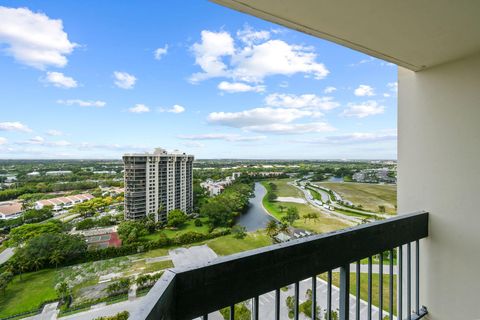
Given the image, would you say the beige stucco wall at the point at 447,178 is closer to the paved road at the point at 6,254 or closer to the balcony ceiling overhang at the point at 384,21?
the balcony ceiling overhang at the point at 384,21

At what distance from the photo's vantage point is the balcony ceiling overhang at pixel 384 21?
78 cm

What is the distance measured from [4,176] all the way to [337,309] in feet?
6.98

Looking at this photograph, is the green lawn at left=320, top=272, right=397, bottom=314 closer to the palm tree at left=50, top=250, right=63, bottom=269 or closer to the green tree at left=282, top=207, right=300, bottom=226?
the green tree at left=282, top=207, right=300, bottom=226

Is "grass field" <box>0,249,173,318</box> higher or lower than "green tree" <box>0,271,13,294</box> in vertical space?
lower

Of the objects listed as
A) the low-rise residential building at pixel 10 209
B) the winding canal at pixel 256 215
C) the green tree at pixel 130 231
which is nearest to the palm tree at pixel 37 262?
the low-rise residential building at pixel 10 209

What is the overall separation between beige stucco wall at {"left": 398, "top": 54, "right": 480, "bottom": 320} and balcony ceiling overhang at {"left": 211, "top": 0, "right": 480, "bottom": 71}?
24cm

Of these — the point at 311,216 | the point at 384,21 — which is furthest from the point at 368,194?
the point at 384,21

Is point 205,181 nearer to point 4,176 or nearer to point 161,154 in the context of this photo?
point 161,154

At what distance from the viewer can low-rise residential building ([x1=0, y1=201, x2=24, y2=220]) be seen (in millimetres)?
1453

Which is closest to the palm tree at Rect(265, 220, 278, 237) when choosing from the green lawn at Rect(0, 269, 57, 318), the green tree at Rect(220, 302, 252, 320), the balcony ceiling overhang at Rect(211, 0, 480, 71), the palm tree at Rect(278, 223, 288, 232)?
the palm tree at Rect(278, 223, 288, 232)

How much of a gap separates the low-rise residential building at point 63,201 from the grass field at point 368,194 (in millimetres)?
2108

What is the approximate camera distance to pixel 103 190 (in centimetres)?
201

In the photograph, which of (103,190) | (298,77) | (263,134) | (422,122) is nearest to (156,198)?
(103,190)

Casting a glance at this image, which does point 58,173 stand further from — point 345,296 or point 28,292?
point 345,296
